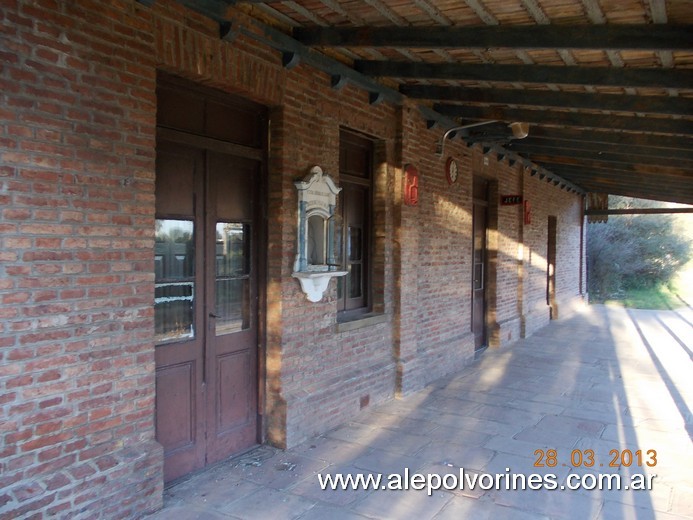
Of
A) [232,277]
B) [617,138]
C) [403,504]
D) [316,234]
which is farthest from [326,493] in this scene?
[617,138]

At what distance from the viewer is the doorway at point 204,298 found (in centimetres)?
392

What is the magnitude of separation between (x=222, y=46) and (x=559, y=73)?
2991mm

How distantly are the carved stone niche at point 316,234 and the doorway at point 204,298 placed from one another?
0.38 metres

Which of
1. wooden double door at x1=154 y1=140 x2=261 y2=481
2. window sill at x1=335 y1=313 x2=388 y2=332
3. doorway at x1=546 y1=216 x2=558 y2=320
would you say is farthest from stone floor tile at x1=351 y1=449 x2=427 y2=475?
doorway at x1=546 y1=216 x2=558 y2=320

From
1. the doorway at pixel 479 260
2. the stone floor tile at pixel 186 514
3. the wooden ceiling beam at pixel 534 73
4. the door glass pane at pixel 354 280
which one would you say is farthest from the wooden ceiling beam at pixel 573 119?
the stone floor tile at pixel 186 514

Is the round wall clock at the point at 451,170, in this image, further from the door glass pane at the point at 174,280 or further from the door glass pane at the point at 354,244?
the door glass pane at the point at 174,280

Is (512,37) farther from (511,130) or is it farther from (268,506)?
(268,506)

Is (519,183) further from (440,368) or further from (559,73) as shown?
Answer: (559,73)

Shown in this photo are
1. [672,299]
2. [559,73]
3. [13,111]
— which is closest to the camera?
[13,111]

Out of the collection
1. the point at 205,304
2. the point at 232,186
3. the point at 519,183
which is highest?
the point at 519,183

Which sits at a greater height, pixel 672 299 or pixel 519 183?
pixel 519 183

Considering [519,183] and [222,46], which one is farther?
[519,183]

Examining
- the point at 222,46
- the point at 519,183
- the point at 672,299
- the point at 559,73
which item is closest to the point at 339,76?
the point at 222,46

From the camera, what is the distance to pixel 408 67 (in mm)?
5301
